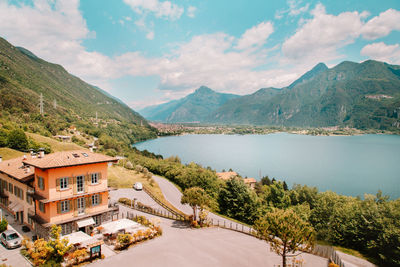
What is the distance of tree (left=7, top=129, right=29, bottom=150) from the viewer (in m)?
43.8

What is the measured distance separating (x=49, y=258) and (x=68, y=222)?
347cm

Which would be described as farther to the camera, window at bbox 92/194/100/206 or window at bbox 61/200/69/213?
window at bbox 92/194/100/206

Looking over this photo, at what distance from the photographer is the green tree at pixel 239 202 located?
102 feet

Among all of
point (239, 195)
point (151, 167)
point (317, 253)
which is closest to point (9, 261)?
point (317, 253)

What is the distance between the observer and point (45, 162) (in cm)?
1711

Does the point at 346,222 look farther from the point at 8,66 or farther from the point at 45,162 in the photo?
the point at 8,66

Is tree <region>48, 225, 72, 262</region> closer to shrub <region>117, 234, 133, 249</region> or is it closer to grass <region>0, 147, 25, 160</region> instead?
shrub <region>117, 234, 133, 249</region>

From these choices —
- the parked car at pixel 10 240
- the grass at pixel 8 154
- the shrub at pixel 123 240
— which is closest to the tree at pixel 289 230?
the shrub at pixel 123 240

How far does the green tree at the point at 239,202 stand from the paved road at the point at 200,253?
11.6m

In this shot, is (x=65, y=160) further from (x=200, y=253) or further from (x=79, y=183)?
(x=200, y=253)

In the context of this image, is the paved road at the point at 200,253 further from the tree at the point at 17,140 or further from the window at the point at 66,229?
the tree at the point at 17,140

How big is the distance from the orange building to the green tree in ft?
54.9

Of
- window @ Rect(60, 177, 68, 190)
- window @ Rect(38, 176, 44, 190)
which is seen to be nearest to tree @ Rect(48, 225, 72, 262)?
window @ Rect(60, 177, 68, 190)

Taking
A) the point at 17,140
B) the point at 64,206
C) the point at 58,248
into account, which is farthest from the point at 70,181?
the point at 17,140
